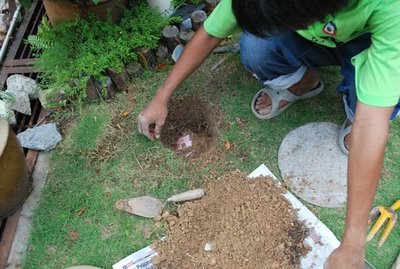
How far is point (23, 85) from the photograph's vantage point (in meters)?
2.40

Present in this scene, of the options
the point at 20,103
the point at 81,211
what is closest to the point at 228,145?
the point at 81,211

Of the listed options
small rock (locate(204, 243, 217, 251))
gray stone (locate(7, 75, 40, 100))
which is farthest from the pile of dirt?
gray stone (locate(7, 75, 40, 100))

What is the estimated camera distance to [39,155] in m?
2.27

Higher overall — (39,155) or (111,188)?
(39,155)

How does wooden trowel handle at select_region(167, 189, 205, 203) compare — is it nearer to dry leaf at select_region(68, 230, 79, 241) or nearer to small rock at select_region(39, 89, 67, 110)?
dry leaf at select_region(68, 230, 79, 241)

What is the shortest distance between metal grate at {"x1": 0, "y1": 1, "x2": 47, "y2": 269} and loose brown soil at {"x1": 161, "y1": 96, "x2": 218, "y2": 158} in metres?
0.68

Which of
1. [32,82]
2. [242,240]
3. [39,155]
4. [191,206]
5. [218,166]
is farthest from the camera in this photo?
[32,82]

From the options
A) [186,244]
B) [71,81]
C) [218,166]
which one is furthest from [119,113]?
[186,244]

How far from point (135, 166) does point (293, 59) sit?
88cm

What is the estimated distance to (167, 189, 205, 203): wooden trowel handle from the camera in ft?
6.56

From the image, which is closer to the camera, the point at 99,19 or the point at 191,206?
the point at 191,206

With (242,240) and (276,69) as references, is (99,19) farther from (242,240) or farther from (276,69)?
(242,240)

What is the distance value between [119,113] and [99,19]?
51 cm

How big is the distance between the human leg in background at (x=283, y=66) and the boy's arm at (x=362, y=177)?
0.54 metres
